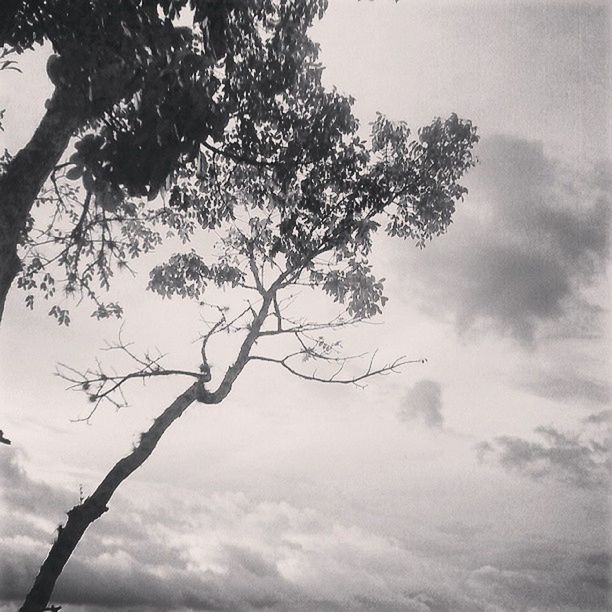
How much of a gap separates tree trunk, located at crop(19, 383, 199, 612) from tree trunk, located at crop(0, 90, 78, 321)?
13.5ft

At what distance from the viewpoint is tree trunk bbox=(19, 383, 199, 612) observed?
807 centimetres

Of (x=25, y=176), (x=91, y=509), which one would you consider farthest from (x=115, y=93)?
(x=91, y=509)

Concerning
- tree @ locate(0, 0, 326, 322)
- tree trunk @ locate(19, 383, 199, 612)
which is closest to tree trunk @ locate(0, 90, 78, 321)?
tree @ locate(0, 0, 326, 322)

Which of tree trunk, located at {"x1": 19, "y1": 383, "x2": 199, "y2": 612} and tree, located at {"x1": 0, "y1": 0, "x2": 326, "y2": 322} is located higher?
tree, located at {"x1": 0, "y1": 0, "x2": 326, "y2": 322}

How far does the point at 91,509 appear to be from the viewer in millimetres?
8789

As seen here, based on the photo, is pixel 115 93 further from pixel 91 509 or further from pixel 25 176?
pixel 91 509

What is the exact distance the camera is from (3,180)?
612 centimetres

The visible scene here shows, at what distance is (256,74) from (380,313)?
5.89 metres

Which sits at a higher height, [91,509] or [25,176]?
[25,176]

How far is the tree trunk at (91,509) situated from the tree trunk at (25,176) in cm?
412

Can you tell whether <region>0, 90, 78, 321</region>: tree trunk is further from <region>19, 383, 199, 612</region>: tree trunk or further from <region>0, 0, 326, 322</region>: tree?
<region>19, 383, 199, 612</region>: tree trunk

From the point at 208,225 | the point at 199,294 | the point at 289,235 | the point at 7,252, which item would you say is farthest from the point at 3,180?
the point at 199,294

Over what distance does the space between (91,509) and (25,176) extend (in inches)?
213

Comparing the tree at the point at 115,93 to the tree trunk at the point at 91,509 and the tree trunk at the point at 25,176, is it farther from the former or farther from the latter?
the tree trunk at the point at 91,509
